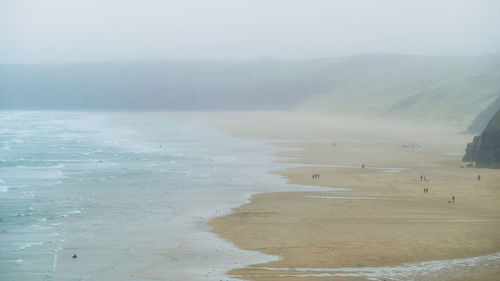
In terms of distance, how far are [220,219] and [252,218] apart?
4.41ft

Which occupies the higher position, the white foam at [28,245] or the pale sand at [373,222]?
the pale sand at [373,222]

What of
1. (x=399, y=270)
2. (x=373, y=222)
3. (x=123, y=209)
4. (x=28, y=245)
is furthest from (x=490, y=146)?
(x=28, y=245)

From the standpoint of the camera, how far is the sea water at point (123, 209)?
2250 cm

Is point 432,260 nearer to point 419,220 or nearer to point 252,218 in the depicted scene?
point 419,220

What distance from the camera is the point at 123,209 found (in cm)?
3262

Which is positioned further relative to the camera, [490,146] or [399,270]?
[490,146]

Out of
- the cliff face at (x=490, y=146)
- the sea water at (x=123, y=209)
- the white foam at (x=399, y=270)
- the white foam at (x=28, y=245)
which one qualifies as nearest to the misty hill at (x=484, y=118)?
the sea water at (x=123, y=209)

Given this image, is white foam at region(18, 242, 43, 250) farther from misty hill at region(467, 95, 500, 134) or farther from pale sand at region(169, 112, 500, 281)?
misty hill at region(467, 95, 500, 134)

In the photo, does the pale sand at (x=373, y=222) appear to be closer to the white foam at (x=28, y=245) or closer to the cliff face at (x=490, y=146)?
the cliff face at (x=490, y=146)

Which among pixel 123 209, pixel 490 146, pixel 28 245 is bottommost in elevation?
pixel 28 245

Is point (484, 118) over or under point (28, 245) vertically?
over

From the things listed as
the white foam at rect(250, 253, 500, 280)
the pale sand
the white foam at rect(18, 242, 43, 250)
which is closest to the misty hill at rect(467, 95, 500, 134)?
the pale sand

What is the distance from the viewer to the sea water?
2250 cm

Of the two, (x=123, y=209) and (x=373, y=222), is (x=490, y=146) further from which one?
(x=123, y=209)
